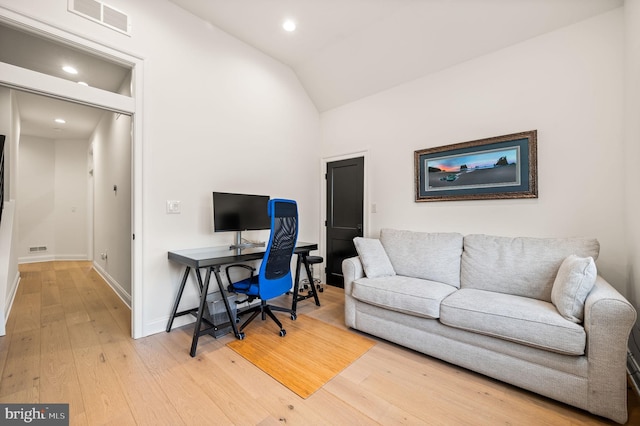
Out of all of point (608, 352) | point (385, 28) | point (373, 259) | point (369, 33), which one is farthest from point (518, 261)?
point (369, 33)

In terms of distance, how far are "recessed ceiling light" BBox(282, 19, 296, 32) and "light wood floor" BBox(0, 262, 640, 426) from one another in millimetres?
3424

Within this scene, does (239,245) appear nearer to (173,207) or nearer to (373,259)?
(173,207)

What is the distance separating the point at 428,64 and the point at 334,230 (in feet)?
8.36

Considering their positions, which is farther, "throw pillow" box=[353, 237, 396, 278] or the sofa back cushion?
"throw pillow" box=[353, 237, 396, 278]

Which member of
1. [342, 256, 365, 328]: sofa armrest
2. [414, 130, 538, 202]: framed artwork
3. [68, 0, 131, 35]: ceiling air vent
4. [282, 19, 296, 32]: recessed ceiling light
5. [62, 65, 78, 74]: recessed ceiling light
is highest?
[282, 19, 296, 32]: recessed ceiling light

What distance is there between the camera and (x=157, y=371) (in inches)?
76.7

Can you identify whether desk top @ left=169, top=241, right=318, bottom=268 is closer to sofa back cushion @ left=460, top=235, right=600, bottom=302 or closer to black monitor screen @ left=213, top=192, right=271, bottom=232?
black monitor screen @ left=213, top=192, right=271, bottom=232

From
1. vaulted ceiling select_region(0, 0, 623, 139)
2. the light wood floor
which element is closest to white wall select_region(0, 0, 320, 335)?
vaulted ceiling select_region(0, 0, 623, 139)

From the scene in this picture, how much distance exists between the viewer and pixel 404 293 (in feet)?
7.38

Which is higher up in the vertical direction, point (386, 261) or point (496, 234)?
point (496, 234)

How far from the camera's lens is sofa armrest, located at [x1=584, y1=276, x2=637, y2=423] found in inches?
57.3

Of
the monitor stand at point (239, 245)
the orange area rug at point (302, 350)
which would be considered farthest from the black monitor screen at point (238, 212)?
the orange area rug at point (302, 350)

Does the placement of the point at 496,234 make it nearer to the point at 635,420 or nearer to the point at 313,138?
the point at 635,420

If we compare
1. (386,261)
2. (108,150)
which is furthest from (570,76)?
(108,150)
